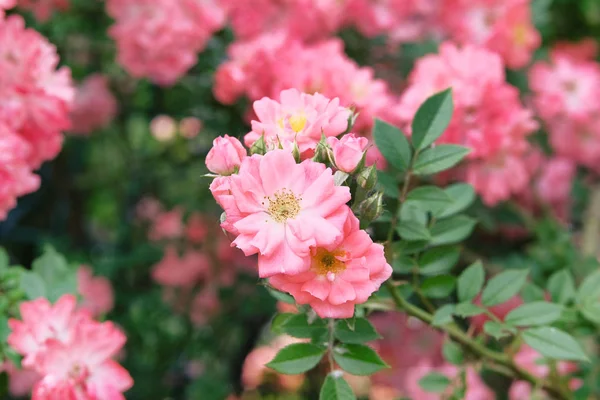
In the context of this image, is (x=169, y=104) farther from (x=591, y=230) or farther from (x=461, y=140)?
(x=591, y=230)

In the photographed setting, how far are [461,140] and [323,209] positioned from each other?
0.54m

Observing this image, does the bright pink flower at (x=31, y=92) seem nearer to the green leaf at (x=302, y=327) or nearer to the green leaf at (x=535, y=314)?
the green leaf at (x=302, y=327)

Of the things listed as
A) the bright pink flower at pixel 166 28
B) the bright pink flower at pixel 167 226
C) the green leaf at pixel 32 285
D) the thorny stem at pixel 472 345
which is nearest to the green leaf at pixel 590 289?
the thorny stem at pixel 472 345

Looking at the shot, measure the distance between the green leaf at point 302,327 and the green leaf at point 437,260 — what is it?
0.18 m

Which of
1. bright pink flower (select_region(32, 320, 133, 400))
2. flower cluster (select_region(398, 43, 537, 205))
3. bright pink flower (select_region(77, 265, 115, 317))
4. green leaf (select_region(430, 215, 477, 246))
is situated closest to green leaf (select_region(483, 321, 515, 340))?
green leaf (select_region(430, 215, 477, 246))

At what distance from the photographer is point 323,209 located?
60cm

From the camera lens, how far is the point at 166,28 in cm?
132

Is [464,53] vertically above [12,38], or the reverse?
[12,38]

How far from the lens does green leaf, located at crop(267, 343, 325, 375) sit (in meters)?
0.69

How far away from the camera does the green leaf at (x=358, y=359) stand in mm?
689

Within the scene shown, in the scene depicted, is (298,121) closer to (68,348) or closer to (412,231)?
(412,231)

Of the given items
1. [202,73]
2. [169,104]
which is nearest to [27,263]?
[169,104]

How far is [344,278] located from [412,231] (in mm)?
184

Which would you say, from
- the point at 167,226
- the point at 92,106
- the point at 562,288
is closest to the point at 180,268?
the point at 167,226
